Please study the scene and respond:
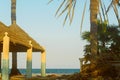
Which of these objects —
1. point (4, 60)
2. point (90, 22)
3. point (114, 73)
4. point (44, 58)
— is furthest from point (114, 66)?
point (44, 58)

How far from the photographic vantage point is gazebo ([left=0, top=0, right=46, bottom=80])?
24.1m

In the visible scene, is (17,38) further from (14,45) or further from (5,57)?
(5,57)

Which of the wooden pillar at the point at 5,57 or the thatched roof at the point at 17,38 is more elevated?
the thatched roof at the point at 17,38

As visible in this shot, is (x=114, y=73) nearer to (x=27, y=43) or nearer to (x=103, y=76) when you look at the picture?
(x=103, y=76)

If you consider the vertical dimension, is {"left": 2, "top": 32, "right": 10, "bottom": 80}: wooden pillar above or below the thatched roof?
below

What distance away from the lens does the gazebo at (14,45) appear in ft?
79.0

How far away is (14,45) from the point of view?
28.7 m

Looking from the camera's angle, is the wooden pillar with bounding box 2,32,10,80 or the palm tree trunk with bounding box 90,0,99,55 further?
the palm tree trunk with bounding box 90,0,99,55

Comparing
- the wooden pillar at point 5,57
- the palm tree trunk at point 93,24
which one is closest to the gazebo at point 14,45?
the wooden pillar at point 5,57

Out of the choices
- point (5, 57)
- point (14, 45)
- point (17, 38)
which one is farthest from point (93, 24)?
point (14, 45)

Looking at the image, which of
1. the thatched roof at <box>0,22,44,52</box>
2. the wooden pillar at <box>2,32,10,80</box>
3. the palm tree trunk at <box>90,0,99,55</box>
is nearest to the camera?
the wooden pillar at <box>2,32,10,80</box>

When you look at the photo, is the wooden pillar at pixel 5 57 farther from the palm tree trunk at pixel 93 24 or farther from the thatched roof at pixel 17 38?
the palm tree trunk at pixel 93 24

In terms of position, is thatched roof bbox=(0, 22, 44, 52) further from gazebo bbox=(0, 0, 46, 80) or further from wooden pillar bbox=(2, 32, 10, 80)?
wooden pillar bbox=(2, 32, 10, 80)

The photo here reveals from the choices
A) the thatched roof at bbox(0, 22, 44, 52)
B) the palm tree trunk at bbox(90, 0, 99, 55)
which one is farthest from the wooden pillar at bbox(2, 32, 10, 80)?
the palm tree trunk at bbox(90, 0, 99, 55)
